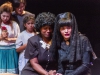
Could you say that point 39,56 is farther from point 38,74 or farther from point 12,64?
point 12,64

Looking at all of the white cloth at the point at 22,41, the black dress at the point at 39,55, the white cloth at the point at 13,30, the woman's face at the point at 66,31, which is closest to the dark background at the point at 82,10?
the white cloth at the point at 13,30

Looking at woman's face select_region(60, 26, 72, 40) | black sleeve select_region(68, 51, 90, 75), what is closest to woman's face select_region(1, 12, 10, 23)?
woman's face select_region(60, 26, 72, 40)

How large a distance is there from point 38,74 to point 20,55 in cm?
72

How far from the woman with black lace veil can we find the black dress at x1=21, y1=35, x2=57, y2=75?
0.34 ft

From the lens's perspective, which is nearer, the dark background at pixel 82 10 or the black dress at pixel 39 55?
the black dress at pixel 39 55

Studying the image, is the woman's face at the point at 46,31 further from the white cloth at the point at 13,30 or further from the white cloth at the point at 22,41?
the white cloth at the point at 13,30

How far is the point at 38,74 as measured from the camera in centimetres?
270

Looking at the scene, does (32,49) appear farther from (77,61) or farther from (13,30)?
(13,30)

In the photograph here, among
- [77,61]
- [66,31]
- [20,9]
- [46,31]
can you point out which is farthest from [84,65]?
[20,9]

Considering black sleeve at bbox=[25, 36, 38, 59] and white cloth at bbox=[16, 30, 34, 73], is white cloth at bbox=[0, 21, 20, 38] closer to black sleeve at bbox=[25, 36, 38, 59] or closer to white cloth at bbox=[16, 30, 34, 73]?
white cloth at bbox=[16, 30, 34, 73]

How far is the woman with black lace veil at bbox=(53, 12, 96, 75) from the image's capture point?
2504 millimetres

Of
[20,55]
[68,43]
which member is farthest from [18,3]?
[68,43]

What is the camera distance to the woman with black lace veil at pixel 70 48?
250cm

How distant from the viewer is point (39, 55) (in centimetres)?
268
